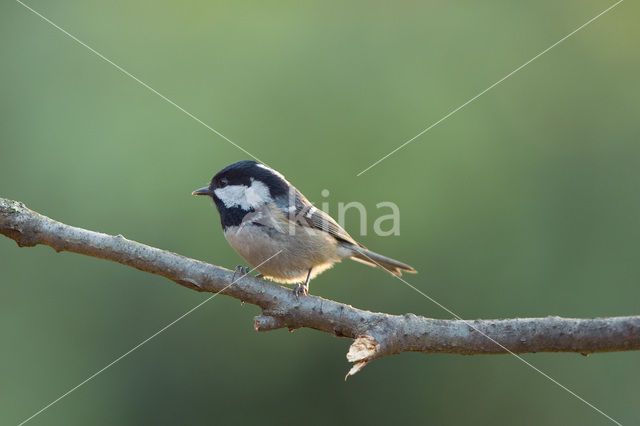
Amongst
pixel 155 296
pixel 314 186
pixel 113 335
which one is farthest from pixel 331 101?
pixel 113 335

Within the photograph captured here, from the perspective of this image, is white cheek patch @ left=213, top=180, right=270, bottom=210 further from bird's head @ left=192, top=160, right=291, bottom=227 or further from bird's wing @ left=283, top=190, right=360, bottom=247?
bird's wing @ left=283, top=190, right=360, bottom=247

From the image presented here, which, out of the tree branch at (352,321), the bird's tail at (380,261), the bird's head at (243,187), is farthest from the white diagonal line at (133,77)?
the tree branch at (352,321)

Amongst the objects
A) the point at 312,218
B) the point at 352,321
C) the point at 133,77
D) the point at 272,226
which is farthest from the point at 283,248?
the point at 133,77

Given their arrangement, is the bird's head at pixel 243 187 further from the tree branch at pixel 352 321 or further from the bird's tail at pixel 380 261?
the tree branch at pixel 352 321

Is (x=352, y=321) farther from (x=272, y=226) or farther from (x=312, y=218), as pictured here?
(x=312, y=218)

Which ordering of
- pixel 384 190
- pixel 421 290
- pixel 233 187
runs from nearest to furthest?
pixel 233 187 → pixel 421 290 → pixel 384 190

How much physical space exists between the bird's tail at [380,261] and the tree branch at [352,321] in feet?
4.89

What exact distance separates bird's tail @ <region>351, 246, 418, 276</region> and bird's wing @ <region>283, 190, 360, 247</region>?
93 mm

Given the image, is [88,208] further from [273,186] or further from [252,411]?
[252,411]

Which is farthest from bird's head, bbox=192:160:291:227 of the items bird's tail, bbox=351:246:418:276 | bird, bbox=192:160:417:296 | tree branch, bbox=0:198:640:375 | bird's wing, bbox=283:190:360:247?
tree branch, bbox=0:198:640:375

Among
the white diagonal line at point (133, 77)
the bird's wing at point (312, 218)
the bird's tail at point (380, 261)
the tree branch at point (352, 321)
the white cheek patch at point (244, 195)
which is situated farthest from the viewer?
the white diagonal line at point (133, 77)

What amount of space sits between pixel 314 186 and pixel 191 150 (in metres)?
1.13

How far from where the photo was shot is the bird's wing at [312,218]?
13.3 feet

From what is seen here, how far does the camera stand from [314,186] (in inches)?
196
